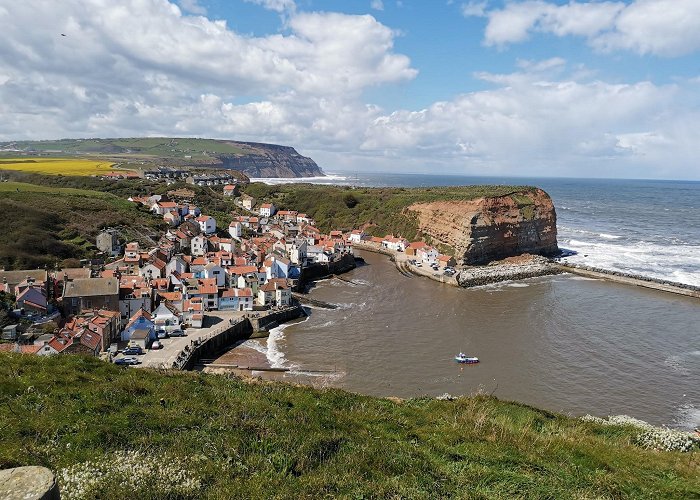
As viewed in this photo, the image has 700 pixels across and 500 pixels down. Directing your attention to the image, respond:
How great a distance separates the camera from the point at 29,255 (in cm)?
4138

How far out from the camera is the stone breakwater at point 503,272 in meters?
52.7

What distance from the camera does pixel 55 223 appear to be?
51.3m

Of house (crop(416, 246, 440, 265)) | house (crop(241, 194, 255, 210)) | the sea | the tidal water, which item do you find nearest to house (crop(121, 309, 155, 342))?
the sea

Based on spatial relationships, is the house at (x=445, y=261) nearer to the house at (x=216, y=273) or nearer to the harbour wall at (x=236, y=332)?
the harbour wall at (x=236, y=332)

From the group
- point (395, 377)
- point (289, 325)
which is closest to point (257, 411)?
point (395, 377)

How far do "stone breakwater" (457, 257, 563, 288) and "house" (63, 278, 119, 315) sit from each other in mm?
36418

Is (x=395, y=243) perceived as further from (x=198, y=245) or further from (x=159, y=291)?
(x=159, y=291)

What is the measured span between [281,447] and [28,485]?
4.04 metres

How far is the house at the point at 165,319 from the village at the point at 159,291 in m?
0.07

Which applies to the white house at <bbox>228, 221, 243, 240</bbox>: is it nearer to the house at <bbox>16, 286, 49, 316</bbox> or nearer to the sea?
the sea

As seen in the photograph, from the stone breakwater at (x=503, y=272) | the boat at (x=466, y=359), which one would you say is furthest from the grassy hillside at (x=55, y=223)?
the stone breakwater at (x=503, y=272)

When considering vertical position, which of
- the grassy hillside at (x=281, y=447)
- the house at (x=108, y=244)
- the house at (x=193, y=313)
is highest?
the grassy hillside at (x=281, y=447)

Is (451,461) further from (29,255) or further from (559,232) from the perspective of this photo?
(559,232)

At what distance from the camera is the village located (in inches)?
1074
